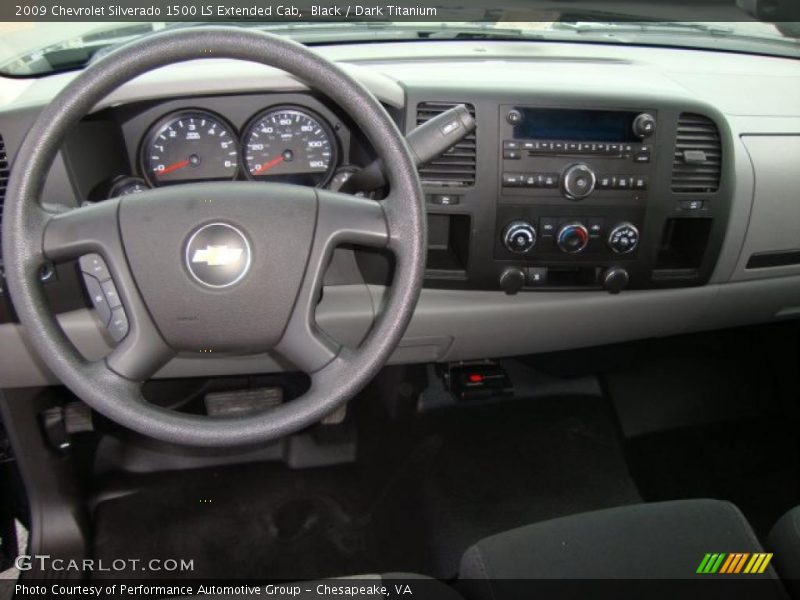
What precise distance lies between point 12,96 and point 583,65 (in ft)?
4.45

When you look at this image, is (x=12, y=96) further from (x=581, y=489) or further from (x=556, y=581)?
(x=581, y=489)

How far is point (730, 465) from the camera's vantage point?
2.28m

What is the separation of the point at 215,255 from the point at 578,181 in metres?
0.80

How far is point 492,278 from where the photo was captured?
1.66 metres

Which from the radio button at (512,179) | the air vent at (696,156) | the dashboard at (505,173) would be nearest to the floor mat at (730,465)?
the dashboard at (505,173)

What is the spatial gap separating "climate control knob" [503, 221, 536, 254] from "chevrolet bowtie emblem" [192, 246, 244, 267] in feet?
2.26

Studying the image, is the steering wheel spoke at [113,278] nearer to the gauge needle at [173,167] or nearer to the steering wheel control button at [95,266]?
the steering wheel control button at [95,266]

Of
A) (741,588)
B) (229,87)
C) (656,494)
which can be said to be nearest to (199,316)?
(229,87)

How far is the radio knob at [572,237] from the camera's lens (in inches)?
62.7

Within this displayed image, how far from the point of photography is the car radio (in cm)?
152
